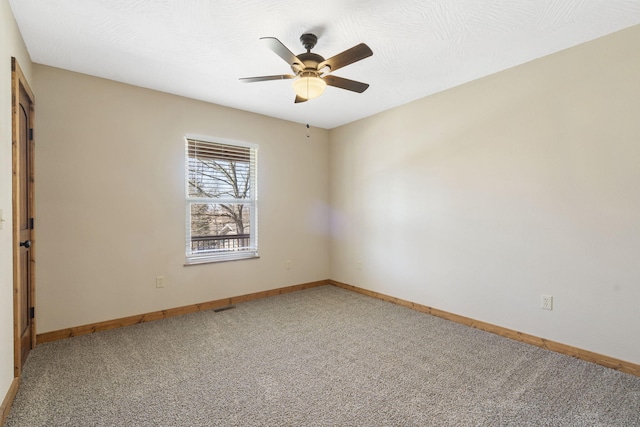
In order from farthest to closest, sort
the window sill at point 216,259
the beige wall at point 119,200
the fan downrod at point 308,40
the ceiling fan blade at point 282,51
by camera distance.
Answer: the window sill at point 216,259 < the beige wall at point 119,200 < the fan downrod at point 308,40 < the ceiling fan blade at point 282,51

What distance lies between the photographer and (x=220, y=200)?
384 cm

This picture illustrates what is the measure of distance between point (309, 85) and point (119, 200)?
229cm

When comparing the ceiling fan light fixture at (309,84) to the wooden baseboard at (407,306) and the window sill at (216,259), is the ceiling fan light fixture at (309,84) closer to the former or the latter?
the window sill at (216,259)

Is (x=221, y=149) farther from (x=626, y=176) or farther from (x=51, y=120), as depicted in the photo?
(x=626, y=176)

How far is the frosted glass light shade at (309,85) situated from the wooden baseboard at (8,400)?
2.63 m

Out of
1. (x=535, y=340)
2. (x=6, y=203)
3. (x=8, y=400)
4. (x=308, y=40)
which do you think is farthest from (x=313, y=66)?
(x=535, y=340)

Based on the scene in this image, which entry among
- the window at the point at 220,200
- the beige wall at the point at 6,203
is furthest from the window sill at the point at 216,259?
the beige wall at the point at 6,203

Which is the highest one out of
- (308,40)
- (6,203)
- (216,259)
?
(308,40)

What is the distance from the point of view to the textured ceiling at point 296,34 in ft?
6.57

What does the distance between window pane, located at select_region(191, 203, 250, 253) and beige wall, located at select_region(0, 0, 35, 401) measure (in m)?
1.80

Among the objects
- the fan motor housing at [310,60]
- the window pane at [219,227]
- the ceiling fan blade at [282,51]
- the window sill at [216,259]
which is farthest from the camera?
the window pane at [219,227]

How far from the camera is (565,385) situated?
2082 millimetres

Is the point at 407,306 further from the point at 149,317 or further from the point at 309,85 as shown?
the point at 149,317

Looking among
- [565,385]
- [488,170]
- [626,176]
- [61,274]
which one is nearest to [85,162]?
[61,274]
